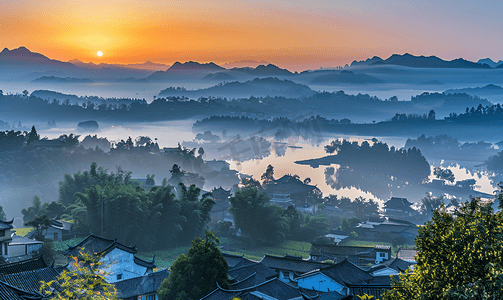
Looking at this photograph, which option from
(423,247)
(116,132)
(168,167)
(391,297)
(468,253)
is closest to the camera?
(468,253)

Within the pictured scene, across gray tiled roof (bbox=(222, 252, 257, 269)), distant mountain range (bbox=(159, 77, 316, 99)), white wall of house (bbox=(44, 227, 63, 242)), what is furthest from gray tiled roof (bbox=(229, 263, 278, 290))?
distant mountain range (bbox=(159, 77, 316, 99))

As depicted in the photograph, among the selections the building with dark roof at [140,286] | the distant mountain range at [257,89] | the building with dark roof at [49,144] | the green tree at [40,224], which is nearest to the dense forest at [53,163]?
the building with dark roof at [49,144]

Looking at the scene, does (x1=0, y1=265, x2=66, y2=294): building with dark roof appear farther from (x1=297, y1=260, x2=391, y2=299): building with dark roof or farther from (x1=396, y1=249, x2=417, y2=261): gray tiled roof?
(x1=396, y1=249, x2=417, y2=261): gray tiled roof

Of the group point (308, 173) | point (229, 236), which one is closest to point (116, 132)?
point (308, 173)

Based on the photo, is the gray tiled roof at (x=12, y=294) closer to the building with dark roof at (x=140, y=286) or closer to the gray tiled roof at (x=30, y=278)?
the gray tiled roof at (x=30, y=278)

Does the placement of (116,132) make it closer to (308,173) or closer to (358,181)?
(308,173)

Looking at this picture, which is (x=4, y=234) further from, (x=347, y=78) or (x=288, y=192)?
(x=347, y=78)
